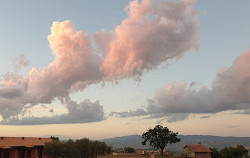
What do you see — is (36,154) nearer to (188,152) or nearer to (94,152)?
(94,152)

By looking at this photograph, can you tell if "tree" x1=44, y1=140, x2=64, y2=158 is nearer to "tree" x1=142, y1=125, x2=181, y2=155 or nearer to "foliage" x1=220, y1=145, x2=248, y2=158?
"tree" x1=142, y1=125, x2=181, y2=155

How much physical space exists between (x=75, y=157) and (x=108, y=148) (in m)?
9.91

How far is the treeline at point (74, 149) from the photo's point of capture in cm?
4941

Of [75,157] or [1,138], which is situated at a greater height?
[1,138]

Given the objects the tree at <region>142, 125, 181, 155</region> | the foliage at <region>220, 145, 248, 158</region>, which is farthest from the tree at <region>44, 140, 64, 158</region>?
the foliage at <region>220, 145, 248, 158</region>

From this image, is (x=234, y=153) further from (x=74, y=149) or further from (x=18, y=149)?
(x=18, y=149)

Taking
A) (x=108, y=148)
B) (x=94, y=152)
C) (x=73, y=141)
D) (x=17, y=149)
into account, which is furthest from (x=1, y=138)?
(x=108, y=148)

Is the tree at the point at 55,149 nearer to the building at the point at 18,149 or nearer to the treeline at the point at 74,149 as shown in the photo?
the treeline at the point at 74,149

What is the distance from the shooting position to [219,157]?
88812 mm

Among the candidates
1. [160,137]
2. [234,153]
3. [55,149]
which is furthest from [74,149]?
[234,153]

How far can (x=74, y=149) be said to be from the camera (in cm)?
4928

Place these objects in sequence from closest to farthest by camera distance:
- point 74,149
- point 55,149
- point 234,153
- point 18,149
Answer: point 74,149
point 18,149
point 55,149
point 234,153

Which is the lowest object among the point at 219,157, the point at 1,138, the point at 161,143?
the point at 219,157

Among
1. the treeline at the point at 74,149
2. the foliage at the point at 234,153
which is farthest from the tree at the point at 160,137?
the treeline at the point at 74,149
